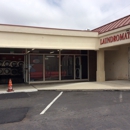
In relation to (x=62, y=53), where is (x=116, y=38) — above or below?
above

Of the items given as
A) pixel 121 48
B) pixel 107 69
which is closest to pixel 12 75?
pixel 107 69

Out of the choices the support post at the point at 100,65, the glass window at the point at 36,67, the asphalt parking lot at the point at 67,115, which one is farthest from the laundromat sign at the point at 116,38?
the glass window at the point at 36,67

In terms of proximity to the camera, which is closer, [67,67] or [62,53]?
[62,53]

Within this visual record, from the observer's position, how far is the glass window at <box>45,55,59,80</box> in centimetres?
1449

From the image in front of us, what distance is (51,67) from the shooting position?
47.9ft

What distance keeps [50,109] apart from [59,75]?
8418 millimetres

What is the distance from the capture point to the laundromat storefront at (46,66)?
46.4 ft

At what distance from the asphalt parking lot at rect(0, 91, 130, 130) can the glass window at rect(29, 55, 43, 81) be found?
6590mm

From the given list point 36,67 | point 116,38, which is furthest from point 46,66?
point 116,38

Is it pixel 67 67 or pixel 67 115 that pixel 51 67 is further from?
pixel 67 115

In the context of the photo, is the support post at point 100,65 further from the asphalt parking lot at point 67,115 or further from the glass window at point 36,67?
the asphalt parking lot at point 67,115

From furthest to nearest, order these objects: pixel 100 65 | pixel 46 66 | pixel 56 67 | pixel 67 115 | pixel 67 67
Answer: pixel 67 67 < pixel 56 67 < pixel 46 66 < pixel 100 65 < pixel 67 115

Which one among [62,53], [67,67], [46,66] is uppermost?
[62,53]

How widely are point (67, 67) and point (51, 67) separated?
147 cm
